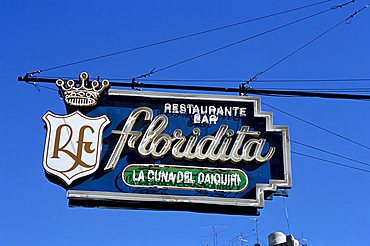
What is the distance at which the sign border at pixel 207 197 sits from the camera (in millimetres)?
10891

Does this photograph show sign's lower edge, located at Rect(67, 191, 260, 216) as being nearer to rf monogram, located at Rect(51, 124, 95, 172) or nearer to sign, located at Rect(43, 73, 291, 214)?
sign, located at Rect(43, 73, 291, 214)

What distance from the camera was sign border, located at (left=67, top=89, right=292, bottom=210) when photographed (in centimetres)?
1089

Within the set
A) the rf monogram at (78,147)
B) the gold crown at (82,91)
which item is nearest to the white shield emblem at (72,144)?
the rf monogram at (78,147)

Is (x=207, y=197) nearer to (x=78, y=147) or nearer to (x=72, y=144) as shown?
(x=78, y=147)

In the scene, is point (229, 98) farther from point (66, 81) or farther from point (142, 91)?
point (66, 81)

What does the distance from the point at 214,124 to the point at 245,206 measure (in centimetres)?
163

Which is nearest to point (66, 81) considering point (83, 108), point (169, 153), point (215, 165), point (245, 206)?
point (83, 108)

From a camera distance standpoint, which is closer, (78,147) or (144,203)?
(144,203)

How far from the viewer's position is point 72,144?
11312mm

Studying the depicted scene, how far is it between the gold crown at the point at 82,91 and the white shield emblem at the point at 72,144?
23 cm

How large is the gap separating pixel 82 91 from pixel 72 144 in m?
1.00

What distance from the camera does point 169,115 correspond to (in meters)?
11.8

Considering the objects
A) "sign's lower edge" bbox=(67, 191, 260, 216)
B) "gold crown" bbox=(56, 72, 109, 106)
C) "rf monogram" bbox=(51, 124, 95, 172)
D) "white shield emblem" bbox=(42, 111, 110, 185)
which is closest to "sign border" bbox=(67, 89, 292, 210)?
"sign's lower edge" bbox=(67, 191, 260, 216)

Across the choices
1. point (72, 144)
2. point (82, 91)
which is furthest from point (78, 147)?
point (82, 91)
